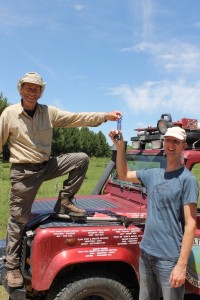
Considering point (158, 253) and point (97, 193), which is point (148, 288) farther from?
point (97, 193)

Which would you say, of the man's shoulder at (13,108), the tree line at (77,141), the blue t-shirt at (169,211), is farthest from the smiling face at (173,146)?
the tree line at (77,141)

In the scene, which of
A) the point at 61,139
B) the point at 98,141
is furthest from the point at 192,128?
the point at 98,141

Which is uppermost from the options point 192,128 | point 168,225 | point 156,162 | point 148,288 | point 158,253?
point 192,128

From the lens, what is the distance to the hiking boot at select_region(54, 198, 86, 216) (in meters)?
3.93

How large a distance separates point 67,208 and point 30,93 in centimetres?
120

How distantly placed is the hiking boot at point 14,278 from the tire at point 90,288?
300 millimetres

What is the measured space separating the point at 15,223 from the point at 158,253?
149cm

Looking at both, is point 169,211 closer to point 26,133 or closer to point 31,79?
point 26,133

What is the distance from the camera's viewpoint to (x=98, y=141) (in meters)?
98.0

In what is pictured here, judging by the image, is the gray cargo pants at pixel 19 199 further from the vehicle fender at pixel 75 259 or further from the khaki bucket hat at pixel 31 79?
the khaki bucket hat at pixel 31 79

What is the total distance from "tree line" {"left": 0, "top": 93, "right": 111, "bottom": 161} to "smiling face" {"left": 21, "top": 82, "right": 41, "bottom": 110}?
53.9 meters

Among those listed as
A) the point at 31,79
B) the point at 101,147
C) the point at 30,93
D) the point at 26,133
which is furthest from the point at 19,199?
the point at 101,147

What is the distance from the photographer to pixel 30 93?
3.82 m

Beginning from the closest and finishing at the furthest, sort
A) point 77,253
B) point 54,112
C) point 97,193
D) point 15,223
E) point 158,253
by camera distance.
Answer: point 158,253 < point 77,253 < point 15,223 < point 54,112 < point 97,193
